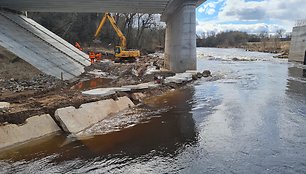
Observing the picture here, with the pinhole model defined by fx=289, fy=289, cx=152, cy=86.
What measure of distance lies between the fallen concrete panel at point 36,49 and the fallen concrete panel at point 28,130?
9.96m

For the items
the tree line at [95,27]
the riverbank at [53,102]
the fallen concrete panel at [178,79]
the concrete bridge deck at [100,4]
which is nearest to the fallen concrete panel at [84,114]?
the riverbank at [53,102]

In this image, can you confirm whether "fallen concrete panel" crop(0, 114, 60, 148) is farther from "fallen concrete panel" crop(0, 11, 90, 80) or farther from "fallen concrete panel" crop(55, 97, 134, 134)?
"fallen concrete panel" crop(0, 11, 90, 80)

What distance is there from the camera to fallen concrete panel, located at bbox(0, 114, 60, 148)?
8.41 meters

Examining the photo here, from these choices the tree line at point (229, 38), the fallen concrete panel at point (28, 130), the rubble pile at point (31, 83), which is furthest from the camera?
the tree line at point (229, 38)

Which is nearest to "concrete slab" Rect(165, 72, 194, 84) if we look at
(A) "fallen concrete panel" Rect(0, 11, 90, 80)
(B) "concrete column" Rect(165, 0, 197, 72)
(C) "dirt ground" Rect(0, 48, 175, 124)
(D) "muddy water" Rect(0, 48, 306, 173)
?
(C) "dirt ground" Rect(0, 48, 175, 124)

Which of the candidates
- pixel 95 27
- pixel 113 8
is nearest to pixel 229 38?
pixel 95 27

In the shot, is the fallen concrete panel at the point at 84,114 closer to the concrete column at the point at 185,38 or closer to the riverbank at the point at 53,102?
the riverbank at the point at 53,102

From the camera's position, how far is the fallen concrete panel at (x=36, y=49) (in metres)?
19.9

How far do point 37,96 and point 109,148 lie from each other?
684 cm

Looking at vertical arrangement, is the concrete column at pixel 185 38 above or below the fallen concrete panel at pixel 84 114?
above

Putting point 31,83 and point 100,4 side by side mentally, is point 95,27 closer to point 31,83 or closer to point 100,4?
point 100,4

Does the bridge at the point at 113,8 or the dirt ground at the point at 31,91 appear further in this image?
the bridge at the point at 113,8

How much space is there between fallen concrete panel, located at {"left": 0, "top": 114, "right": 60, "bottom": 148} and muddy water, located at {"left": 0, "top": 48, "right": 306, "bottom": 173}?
14.4 inches

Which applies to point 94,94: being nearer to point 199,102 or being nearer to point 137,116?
point 137,116
